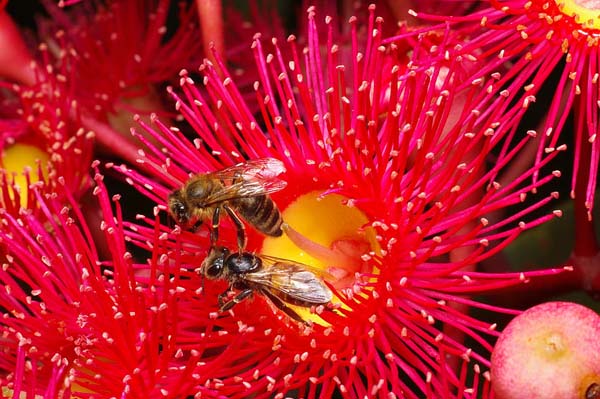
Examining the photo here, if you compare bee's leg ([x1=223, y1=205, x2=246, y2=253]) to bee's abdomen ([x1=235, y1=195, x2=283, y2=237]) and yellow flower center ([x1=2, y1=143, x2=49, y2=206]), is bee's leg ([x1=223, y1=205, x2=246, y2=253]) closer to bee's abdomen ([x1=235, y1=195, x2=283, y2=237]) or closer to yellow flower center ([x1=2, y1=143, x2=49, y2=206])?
bee's abdomen ([x1=235, y1=195, x2=283, y2=237])

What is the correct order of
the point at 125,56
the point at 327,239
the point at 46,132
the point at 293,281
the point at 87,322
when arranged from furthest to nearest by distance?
1. the point at 125,56
2. the point at 46,132
3. the point at 327,239
4. the point at 87,322
5. the point at 293,281

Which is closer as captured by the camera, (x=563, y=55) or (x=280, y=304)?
(x=280, y=304)

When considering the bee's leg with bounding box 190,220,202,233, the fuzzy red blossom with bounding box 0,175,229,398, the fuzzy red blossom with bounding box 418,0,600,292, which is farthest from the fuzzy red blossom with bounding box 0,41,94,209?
the fuzzy red blossom with bounding box 418,0,600,292

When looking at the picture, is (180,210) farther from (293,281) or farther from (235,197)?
(293,281)

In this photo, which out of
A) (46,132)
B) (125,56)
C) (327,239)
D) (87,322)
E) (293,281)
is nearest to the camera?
(293,281)

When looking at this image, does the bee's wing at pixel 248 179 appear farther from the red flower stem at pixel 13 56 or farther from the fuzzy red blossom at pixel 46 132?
the red flower stem at pixel 13 56

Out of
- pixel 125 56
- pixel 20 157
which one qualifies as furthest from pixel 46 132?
pixel 125 56

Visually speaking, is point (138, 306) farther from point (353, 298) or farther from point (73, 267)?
point (353, 298)
